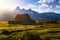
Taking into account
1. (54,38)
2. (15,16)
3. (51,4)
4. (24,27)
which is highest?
(51,4)

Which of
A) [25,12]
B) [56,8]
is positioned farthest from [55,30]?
[25,12]

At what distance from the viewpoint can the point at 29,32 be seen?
4.03 meters

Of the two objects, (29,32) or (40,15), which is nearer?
(29,32)

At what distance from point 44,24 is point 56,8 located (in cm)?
52

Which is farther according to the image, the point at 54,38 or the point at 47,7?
the point at 47,7

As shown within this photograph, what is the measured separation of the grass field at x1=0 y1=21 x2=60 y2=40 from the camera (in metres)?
3.96

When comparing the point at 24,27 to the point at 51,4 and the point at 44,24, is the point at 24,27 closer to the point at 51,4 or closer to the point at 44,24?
the point at 44,24

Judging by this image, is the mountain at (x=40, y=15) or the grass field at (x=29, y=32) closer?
the grass field at (x=29, y=32)

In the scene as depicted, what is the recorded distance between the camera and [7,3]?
422 centimetres

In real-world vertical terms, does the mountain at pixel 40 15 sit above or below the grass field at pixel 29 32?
above

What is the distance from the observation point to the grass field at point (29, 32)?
13.0 feet

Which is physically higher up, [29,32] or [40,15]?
[40,15]

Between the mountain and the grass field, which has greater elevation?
the mountain

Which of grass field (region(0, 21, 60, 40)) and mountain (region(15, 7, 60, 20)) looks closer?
grass field (region(0, 21, 60, 40))
